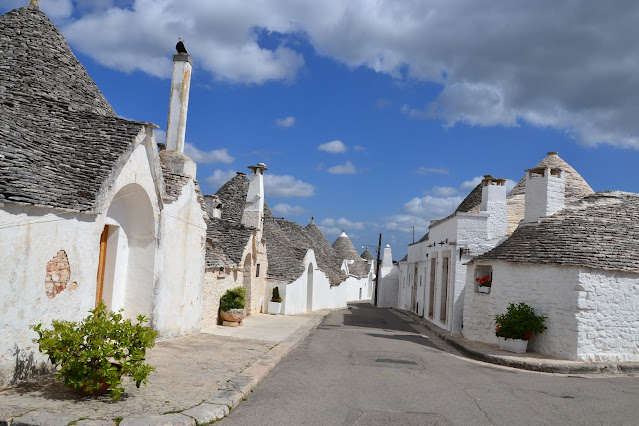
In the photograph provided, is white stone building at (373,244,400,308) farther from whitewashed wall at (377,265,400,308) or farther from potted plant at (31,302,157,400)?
potted plant at (31,302,157,400)

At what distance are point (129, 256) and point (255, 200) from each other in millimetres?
10354

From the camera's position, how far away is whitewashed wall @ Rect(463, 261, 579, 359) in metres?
12.4

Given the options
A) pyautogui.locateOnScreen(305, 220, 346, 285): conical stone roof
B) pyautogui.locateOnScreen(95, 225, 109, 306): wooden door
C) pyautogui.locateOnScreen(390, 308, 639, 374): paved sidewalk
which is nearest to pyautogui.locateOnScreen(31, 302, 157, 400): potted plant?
pyautogui.locateOnScreen(95, 225, 109, 306): wooden door

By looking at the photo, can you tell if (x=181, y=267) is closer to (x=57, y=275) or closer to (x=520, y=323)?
(x=57, y=275)

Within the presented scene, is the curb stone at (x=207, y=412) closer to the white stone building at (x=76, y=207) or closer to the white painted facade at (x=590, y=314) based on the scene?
the white stone building at (x=76, y=207)

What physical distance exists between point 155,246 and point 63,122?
9.85 feet

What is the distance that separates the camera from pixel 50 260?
7.15 m

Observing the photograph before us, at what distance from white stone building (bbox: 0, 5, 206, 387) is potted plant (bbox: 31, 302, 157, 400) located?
3.35 ft

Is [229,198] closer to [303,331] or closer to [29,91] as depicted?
[303,331]

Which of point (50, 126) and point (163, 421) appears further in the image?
point (50, 126)

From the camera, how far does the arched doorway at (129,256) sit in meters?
10.1

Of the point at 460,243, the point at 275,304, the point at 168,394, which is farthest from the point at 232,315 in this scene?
the point at 168,394

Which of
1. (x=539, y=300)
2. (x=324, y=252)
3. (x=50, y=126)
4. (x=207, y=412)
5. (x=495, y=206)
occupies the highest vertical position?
(x=495, y=206)

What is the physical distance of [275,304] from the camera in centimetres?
2241
